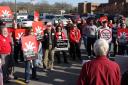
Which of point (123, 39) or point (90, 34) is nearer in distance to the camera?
point (123, 39)

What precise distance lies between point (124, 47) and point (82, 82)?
9950 millimetres

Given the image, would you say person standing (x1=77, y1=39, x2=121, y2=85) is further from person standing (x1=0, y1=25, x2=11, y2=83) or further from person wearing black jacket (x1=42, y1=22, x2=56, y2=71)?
person wearing black jacket (x1=42, y1=22, x2=56, y2=71)

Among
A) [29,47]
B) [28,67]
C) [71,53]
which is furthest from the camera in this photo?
[71,53]

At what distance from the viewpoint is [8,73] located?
12297 mm

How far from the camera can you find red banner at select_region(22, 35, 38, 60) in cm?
1199

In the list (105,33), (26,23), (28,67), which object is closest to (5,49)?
(28,67)

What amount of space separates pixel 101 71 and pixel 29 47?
667cm

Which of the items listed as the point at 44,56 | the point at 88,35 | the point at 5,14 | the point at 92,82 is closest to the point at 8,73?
the point at 44,56

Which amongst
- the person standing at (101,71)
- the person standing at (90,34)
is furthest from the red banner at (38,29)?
the person standing at (101,71)

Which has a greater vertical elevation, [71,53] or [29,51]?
[29,51]

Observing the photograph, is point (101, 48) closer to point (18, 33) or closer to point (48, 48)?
point (48, 48)

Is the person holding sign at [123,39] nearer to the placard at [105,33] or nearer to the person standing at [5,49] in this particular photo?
the placard at [105,33]

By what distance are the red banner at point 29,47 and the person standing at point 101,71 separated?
21.1ft

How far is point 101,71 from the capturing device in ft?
18.5
